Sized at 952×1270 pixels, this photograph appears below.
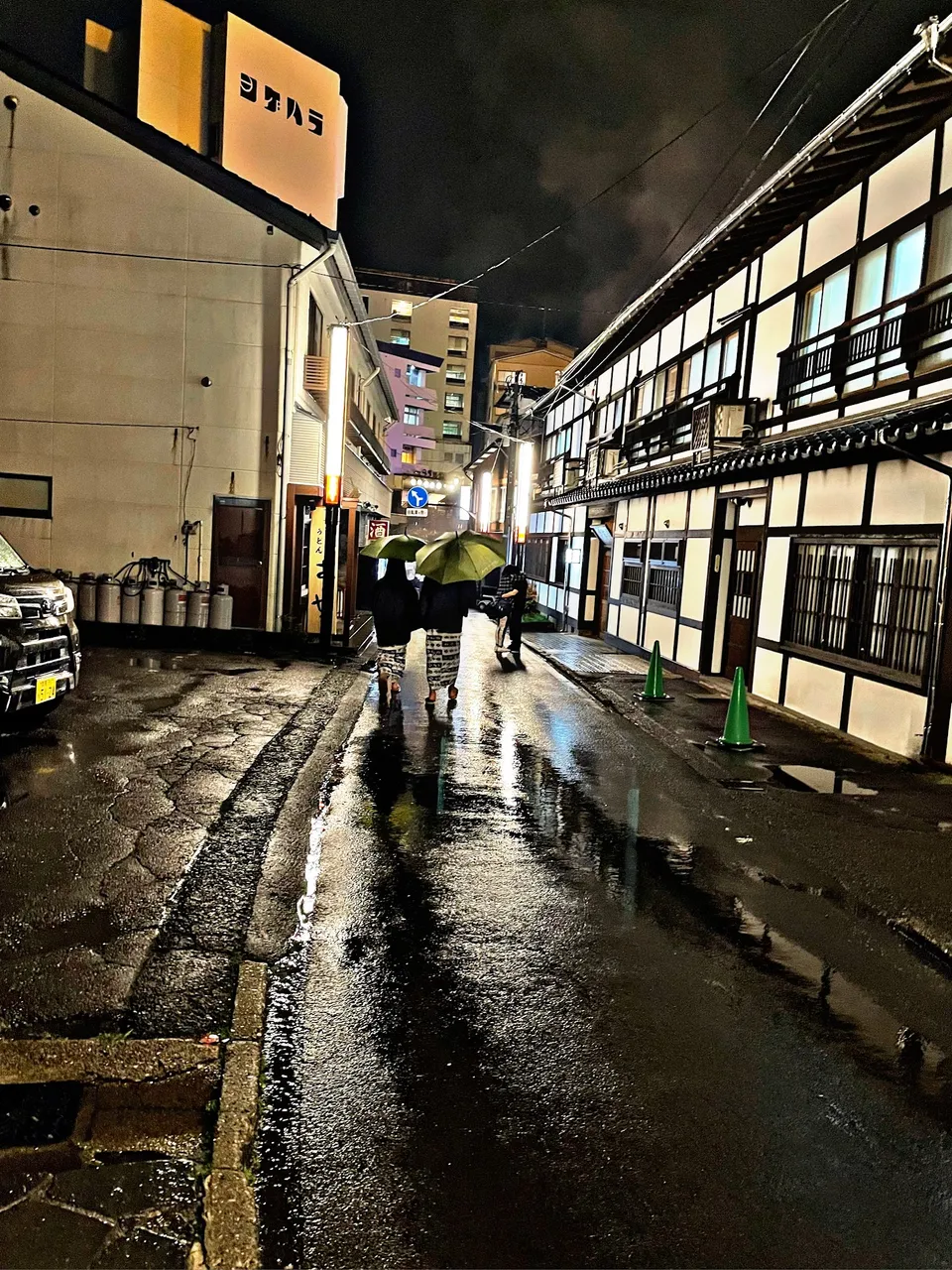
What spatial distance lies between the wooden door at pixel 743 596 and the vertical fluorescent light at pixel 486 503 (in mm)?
31679

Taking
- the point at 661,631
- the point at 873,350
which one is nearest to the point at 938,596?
the point at 873,350

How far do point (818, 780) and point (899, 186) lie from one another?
7.94 m

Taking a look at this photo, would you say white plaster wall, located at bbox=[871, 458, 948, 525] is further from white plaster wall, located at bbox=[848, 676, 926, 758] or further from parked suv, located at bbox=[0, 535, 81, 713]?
parked suv, located at bbox=[0, 535, 81, 713]

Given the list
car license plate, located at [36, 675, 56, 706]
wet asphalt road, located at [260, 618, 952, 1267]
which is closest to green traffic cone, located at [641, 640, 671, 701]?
wet asphalt road, located at [260, 618, 952, 1267]

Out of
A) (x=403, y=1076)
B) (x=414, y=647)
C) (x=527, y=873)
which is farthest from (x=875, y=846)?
(x=414, y=647)

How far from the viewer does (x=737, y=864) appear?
682 cm

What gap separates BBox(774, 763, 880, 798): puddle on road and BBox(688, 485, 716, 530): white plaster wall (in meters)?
8.11

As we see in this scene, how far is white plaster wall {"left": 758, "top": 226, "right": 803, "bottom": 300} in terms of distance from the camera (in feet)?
48.3

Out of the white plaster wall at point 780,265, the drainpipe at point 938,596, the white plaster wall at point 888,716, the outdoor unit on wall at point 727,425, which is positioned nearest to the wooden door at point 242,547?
the outdoor unit on wall at point 727,425

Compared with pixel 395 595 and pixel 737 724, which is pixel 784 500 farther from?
pixel 395 595

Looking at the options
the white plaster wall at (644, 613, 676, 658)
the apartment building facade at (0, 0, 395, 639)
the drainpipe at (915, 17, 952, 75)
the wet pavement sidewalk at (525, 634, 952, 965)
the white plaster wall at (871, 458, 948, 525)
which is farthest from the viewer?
the white plaster wall at (644, 613, 676, 658)

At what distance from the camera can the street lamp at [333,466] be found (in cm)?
1684

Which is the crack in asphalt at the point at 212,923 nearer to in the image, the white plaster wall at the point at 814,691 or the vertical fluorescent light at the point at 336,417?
the white plaster wall at the point at 814,691

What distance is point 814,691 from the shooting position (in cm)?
1294
